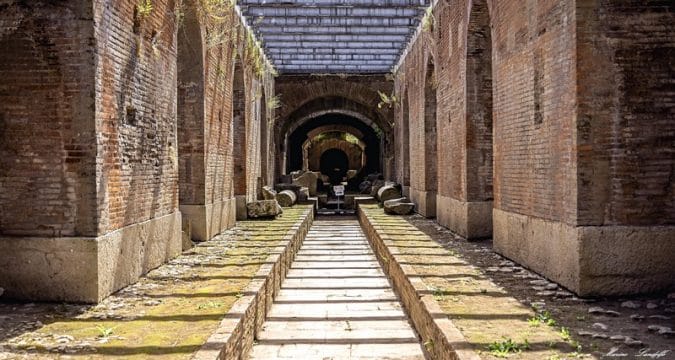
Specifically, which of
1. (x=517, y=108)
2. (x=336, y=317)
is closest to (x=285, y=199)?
(x=517, y=108)

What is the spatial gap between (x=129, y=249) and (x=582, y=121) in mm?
5089

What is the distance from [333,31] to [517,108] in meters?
10.4

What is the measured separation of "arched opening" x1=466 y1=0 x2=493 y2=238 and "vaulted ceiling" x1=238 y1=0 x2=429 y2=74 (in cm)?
384

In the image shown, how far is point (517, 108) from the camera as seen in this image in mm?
8789

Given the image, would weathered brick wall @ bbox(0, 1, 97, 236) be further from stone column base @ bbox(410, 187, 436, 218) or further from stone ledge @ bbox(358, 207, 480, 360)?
stone column base @ bbox(410, 187, 436, 218)

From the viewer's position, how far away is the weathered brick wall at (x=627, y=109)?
21.7 feet

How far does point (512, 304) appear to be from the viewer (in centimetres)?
620

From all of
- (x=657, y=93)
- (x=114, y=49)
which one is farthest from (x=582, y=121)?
(x=114, y=49)

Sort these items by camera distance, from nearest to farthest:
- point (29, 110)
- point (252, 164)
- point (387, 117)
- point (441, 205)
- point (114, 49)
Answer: point (29, 110) → point (114, 49) → point (441, 205) → point (252, 164) → point (387, 117)

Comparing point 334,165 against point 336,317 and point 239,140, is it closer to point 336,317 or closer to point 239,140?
point 239,140

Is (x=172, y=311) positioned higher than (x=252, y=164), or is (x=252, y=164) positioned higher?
(x=252, y=164)

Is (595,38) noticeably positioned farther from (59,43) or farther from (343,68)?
(343,68)

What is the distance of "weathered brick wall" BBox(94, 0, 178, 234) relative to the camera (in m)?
6.71

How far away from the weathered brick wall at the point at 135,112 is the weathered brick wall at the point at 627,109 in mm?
4831
